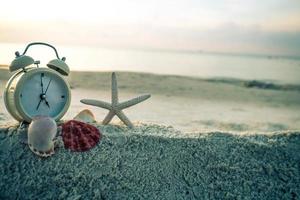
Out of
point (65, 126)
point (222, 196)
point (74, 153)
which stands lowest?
point (222, 196)

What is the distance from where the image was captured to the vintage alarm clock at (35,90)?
2799mm

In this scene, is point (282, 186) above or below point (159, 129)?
below

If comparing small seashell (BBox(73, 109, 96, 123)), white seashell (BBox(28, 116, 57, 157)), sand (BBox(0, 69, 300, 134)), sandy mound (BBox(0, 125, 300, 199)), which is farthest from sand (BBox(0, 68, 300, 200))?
sand (BBox(0, 69, 300, 134))

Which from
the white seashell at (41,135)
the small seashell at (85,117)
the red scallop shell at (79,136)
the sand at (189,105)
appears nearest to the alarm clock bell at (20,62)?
the white seashell at (41,135)

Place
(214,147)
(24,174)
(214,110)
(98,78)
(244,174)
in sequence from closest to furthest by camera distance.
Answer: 1. (24,174)
2. (244,174)
3. (214,147)
4. (214,110)
5. (98,78)

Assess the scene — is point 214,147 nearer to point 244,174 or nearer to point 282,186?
point 244,174

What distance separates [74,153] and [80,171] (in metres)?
0.16

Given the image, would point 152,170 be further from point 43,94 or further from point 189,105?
point 189,105

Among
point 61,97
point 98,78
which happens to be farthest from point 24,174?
point 98,78

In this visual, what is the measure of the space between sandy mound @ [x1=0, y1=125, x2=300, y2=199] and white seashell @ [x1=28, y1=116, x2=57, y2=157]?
0.37 ft

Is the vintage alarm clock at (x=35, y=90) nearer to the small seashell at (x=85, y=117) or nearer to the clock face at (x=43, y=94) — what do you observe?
the clock face at (x=43, y=94)

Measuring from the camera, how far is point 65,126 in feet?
9.54

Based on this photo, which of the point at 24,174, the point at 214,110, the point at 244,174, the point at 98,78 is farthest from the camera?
the point at 98,78

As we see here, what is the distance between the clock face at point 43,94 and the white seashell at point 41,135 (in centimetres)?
25
